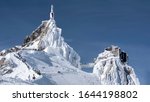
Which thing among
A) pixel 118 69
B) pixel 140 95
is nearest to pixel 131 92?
pixel 140 95

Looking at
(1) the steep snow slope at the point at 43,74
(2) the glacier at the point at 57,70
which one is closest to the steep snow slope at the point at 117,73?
(2) the glacier at the point at 57,70

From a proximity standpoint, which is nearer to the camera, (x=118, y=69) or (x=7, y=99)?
(x=7, y=99)

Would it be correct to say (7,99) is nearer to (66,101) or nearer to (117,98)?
(66,101)

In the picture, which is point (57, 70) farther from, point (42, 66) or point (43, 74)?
point (43, 74)

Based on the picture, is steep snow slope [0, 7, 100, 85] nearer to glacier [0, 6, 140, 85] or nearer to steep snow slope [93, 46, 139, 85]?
glacier [0, 6, 140, 85]


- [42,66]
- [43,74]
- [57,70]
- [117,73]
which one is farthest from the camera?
[42,66]

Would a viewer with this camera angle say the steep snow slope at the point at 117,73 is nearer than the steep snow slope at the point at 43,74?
No

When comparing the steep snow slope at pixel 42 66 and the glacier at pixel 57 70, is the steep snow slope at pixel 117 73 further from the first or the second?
the steep snow slope at pixel 42 66

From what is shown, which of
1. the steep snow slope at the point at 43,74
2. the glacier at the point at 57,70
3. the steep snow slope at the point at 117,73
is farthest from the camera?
the steep snow slope at the point at 117,73

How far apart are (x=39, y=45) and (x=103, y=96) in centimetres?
1227

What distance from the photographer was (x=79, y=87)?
15.2 feet

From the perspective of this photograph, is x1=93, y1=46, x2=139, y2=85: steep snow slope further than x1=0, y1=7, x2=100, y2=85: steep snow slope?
Yes

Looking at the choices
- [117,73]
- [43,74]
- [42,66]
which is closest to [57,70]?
[42,66]

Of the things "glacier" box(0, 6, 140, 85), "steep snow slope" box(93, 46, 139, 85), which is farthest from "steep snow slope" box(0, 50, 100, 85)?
"steep snow slope" box(93, 46, 139, 85)
